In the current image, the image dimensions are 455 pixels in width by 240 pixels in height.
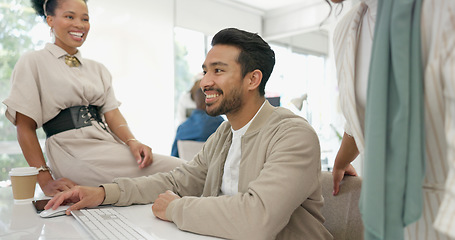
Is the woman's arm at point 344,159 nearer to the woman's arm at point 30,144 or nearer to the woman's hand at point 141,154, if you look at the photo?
the woman's hand at point 141,154

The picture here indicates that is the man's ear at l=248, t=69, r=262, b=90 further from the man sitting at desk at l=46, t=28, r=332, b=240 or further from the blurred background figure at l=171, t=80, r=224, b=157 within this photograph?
the blurred background figure at l=171, t=80, r=224, b=157

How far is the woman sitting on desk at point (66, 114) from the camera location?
5.32 ft

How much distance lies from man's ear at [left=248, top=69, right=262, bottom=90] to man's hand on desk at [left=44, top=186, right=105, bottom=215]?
65 centimetres

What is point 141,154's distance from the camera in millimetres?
1816

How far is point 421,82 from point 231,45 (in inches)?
30.7

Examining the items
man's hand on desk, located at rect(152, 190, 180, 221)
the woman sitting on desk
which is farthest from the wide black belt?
man's hand on desk, located at rect(152, 190, 180, 221)

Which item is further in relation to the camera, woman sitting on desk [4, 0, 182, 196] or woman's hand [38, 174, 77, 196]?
woman sitting on desk [4, 0, 182, 196]

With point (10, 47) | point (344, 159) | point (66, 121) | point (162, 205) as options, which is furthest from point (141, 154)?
point (10, 47)

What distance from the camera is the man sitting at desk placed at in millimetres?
981

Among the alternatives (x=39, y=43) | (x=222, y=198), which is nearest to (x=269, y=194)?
(x=222, y=198)

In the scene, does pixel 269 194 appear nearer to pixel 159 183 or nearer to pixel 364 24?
pixel 364 24

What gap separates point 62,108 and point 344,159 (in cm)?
123

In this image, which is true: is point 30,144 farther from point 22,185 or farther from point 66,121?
point 22,185

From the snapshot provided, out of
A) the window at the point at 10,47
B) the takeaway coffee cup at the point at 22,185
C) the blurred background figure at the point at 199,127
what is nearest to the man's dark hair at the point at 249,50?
the takeaway coffee cup at the point at 22,185
